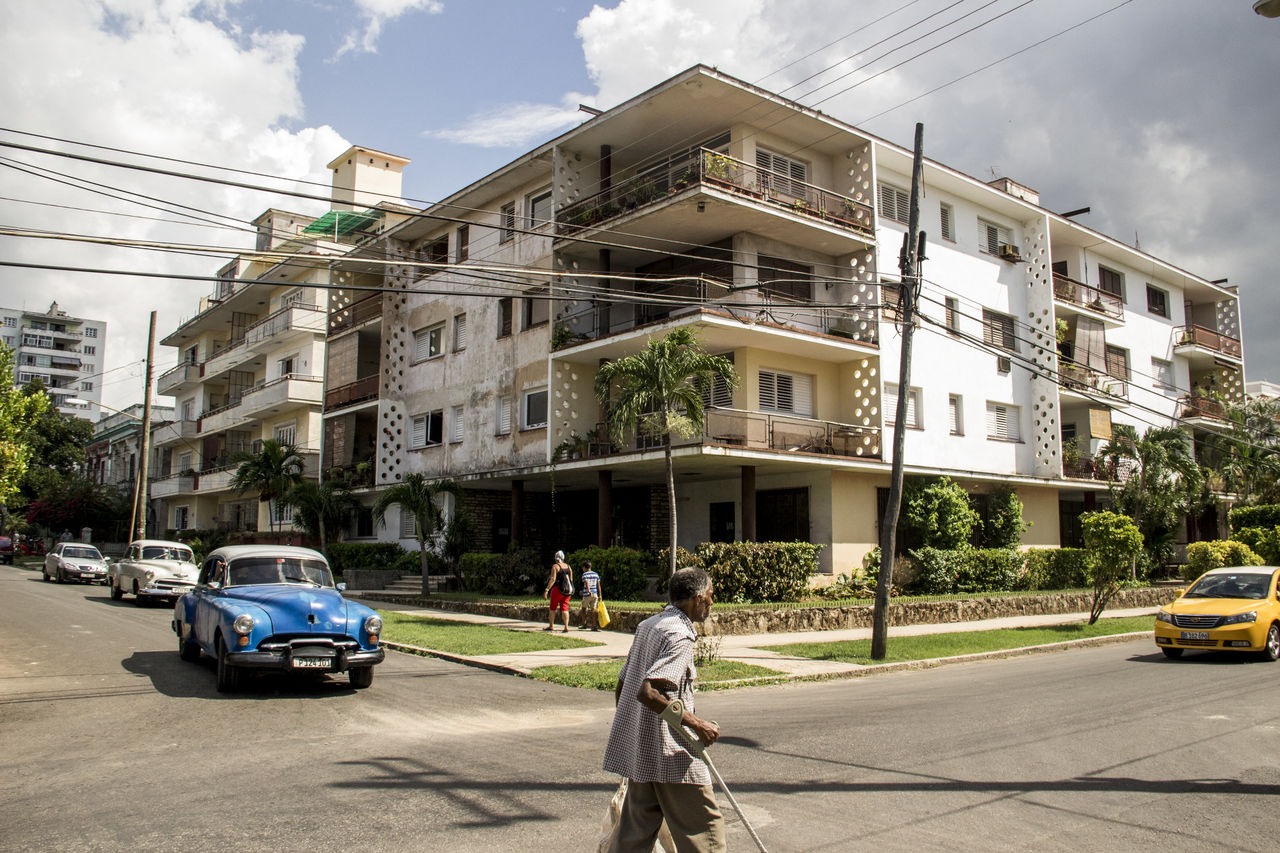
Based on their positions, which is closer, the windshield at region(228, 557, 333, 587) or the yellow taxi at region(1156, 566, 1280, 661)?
the windshield at region(228, 557, 333, 587)

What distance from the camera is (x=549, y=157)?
28.1 metres

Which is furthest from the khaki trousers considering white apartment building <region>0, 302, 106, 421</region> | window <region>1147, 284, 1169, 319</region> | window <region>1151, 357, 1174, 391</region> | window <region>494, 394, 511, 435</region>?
white apartment building <region>0, 302, 106, 421</region>

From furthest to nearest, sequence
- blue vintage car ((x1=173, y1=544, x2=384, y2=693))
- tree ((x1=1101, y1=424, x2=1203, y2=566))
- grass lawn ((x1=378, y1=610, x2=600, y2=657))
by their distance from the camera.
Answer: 1. tree ((x1=1101, y1=424, x2=1203, y2=566))
2. grass lawn ((x1=378, y1=610, x2=600, y2=657))
3. blue vintage car ((x1=173, y1=544, x2=384, y2=693))

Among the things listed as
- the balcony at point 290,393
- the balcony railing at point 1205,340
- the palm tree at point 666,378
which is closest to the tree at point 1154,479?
the balcony railing at point 1205,340

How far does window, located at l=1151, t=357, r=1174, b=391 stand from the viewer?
131 feet

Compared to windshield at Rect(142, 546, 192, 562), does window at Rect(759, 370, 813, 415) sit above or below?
above

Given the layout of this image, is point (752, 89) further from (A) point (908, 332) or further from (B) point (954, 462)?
(B) point (954, 462)

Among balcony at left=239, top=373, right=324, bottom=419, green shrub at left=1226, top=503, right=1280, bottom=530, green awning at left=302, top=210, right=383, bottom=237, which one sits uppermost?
green awning at left=302, top=210, right=383, bottom=237

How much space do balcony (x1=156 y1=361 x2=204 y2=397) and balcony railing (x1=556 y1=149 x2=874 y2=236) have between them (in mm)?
36458

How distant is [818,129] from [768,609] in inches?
545

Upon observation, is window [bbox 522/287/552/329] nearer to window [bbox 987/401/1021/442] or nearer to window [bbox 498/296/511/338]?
window [bbox 498/296/511/338]

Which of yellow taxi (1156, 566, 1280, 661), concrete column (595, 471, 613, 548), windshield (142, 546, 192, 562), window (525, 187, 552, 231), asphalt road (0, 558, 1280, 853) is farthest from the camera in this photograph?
window (525, 187, 552, 231)

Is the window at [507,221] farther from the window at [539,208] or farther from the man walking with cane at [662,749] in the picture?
the man walking with cane at [662,749]

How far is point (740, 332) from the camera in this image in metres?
23.6
